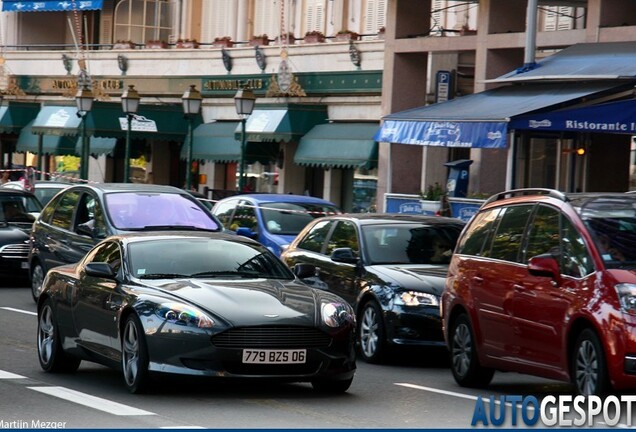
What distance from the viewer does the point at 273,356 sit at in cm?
1151

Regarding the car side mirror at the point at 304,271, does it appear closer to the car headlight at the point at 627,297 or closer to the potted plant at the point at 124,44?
the car headlight at the point at 627,297

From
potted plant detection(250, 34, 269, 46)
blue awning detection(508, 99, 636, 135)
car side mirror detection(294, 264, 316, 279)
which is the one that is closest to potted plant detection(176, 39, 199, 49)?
potted plant detection(250, 34, 269, 46)

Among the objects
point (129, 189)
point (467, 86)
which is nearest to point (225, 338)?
point (129, 189)

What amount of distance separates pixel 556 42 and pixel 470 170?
3.39 meters

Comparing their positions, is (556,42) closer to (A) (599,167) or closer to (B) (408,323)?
(A) (599,167)

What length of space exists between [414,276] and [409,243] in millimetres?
992

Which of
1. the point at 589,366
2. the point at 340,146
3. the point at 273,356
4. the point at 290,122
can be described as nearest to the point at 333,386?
the point at 273,356

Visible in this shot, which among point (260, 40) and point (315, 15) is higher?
point (315, 15)

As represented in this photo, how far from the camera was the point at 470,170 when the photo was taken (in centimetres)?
3177

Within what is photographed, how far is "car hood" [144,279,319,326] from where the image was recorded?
1155cm

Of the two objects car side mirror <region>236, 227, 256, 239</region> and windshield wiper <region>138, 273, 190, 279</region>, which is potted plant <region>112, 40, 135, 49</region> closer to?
car side mirror <region>236, 227, 256, 239</region>

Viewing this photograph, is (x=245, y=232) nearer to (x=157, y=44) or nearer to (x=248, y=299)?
(x=248, y=299)

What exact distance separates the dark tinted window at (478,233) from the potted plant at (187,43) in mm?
38307

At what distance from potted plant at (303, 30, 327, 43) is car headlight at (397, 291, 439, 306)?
29.6m
